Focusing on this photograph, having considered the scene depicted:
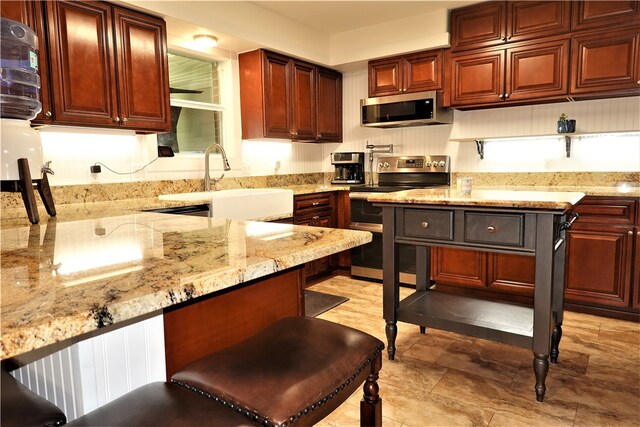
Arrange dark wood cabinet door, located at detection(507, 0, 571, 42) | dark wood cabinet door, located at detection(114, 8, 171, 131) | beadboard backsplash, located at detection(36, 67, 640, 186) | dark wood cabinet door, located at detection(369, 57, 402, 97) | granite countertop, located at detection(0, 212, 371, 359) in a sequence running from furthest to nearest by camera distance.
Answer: dark wood cabinet door, located at detection(369, 57, 402, 97)
dark wood cabinet door, located at detection(507, 0, 571, 42)
beadboard backsplash, located at detection(36, 67, 640, 186)
dark wood cabinet door, located at detection(114, 8, 171, 131)
granite countertop, located at detection(0, 212, 371, 359)

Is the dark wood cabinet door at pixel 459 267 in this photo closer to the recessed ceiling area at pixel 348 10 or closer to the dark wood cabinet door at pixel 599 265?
the dark wood cabinet door at pixel 599 265

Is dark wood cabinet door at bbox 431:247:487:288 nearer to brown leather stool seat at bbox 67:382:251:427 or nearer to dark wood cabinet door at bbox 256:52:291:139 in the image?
dark wood cabinet door at bbox 256:52:291:139

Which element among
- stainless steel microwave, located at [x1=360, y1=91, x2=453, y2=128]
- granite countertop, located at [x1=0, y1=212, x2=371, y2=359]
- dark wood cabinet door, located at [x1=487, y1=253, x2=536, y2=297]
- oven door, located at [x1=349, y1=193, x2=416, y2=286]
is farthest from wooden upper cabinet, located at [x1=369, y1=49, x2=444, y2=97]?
granite countertop, located at [x1=0, y1=212, x2=371, y2=359]

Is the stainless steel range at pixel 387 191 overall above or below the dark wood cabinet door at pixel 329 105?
below

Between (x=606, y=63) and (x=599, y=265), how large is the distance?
1504 mm

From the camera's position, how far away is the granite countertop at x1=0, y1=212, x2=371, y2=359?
57 centimetres

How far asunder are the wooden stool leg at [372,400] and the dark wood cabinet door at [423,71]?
346cm

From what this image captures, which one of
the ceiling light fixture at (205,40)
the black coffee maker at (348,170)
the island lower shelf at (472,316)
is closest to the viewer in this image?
the island lower shelf at (472,316)

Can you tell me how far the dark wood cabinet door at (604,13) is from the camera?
3.04m

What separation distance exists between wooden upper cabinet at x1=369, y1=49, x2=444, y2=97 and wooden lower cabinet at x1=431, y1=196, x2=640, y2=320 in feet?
5.72

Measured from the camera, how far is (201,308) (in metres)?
1.04

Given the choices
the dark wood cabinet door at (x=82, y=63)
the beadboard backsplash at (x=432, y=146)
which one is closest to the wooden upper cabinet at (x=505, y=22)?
the beadboard backsplash at (x=432, y=146)

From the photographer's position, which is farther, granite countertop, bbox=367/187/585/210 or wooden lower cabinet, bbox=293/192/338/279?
wooden lower cabinet, bbox=293/192/338/279

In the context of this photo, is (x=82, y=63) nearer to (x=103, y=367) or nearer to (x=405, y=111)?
(x=103, y=367)
